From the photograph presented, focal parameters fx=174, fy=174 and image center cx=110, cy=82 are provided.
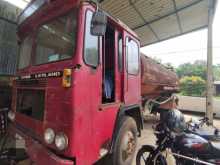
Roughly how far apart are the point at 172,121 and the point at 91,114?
1681mm

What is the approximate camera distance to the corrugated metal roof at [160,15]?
6.55 metres

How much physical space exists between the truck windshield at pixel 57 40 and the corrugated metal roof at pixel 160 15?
429 cm

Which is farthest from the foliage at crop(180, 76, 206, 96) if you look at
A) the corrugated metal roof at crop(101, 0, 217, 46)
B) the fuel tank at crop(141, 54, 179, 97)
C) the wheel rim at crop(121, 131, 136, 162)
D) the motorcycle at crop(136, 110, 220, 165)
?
the wheel rim at crop(121, 131, 136, 162)

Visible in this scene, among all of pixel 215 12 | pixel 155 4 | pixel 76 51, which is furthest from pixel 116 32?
pixel 215 12

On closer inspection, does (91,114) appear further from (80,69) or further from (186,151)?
(186,151)

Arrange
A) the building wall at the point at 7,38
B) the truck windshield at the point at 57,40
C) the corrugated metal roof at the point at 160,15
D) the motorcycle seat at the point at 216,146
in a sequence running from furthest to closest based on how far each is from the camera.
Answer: the corrugated metal roof at the point at 160,15
the building wall at the point at 7,38
the motorcycle seat at the point at 216,146
the truck windshield at the point at 57,40

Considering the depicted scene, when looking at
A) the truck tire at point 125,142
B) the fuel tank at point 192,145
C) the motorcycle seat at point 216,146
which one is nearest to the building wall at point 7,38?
the truck tire at point 125,142

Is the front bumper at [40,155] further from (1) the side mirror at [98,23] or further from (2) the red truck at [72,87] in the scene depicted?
(1) the side mirror at [98,23]

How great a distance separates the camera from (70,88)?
1.82 metres

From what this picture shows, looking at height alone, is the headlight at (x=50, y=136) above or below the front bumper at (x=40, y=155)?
above

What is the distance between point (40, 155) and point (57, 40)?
140 centimetres

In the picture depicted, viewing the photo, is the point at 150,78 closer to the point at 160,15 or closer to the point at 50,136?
the point at 160,15

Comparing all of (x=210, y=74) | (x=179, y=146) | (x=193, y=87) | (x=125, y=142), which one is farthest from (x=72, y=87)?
(x=193, y=87)

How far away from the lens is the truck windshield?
2.08 meters
